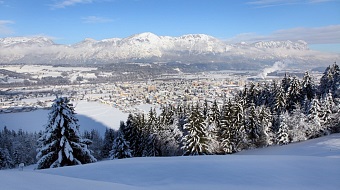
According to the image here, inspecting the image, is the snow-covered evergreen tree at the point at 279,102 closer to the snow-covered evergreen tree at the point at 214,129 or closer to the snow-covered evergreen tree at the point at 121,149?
the snow-covered evergreen tree at the point at 214,129

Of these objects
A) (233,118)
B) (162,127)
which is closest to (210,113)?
(233,118)

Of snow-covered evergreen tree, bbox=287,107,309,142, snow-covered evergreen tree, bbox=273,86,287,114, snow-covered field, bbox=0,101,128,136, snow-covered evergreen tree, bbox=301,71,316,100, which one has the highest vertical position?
snow-covered evergreen tree, bbox=301,71,316,100

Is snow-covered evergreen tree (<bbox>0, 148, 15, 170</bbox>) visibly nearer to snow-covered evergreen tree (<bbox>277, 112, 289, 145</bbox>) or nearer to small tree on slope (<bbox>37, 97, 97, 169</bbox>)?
small tree on slope (<bbox>37, 97, 97, 169</bbox>)

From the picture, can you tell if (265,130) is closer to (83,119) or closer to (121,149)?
(121,149)

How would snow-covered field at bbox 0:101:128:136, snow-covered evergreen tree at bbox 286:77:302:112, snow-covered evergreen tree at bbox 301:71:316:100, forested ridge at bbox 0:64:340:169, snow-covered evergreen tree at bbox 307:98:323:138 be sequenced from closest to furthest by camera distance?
forested ridge at bbox 0:64:340:169
snow-covered evergreen tree at bbox 307:98:323:138
snow-covered evergreen tree at bbox 286:77:302:112
snow-covered evergreen tree at bbox 301:71:316:100
snow-covered field at bbox 0:101:128:136

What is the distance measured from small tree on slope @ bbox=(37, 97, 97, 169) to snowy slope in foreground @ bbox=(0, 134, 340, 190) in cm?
478

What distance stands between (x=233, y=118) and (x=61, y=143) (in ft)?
74.9

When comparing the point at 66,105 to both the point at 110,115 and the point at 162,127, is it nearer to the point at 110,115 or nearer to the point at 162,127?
the point at 162,127

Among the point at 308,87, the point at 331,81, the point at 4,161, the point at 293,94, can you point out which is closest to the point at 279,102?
the point at 293,94

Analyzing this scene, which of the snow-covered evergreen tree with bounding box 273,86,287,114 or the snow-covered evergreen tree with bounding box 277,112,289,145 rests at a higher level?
the snow-covered evergreen tree with bounding box 273,86,287,114

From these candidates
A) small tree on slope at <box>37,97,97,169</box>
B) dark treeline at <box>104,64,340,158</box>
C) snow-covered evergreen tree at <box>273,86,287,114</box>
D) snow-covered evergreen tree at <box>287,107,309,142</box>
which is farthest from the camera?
snow-covered evergreen tree at <box>273,86,287,114</box>

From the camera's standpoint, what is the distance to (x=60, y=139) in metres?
16.4

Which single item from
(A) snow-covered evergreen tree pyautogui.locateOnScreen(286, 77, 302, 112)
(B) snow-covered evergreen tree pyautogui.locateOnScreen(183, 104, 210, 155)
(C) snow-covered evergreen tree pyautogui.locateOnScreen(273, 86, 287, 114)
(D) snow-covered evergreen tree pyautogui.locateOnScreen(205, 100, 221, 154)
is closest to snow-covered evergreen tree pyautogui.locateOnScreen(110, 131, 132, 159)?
(B) snow-covered evergreen tree pyautogui.locateOnScreen(183, 104, 210, 155)

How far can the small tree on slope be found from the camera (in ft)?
53.1
